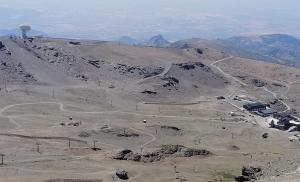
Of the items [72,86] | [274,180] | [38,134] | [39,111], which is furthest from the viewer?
[72,86]

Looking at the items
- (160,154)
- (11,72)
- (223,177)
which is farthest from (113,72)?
(223,177)

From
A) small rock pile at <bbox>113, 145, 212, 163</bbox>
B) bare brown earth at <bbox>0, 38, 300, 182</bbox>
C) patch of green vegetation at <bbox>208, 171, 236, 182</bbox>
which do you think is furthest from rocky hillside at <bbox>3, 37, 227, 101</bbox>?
patch of green vegetation at <bbox>208, 171, 236, 182</bbox>

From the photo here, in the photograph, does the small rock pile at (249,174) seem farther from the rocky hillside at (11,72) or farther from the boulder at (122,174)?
A: the rocky hillside at (11,72)

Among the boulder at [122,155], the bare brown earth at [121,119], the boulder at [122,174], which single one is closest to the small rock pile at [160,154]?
the boulder at [122,155]

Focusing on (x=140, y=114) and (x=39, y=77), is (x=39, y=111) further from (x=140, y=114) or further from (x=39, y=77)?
(x=39, y=77)

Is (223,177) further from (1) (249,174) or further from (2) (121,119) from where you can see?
(2) (121,119)

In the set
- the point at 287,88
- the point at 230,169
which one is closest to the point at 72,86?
the point at 287,88
